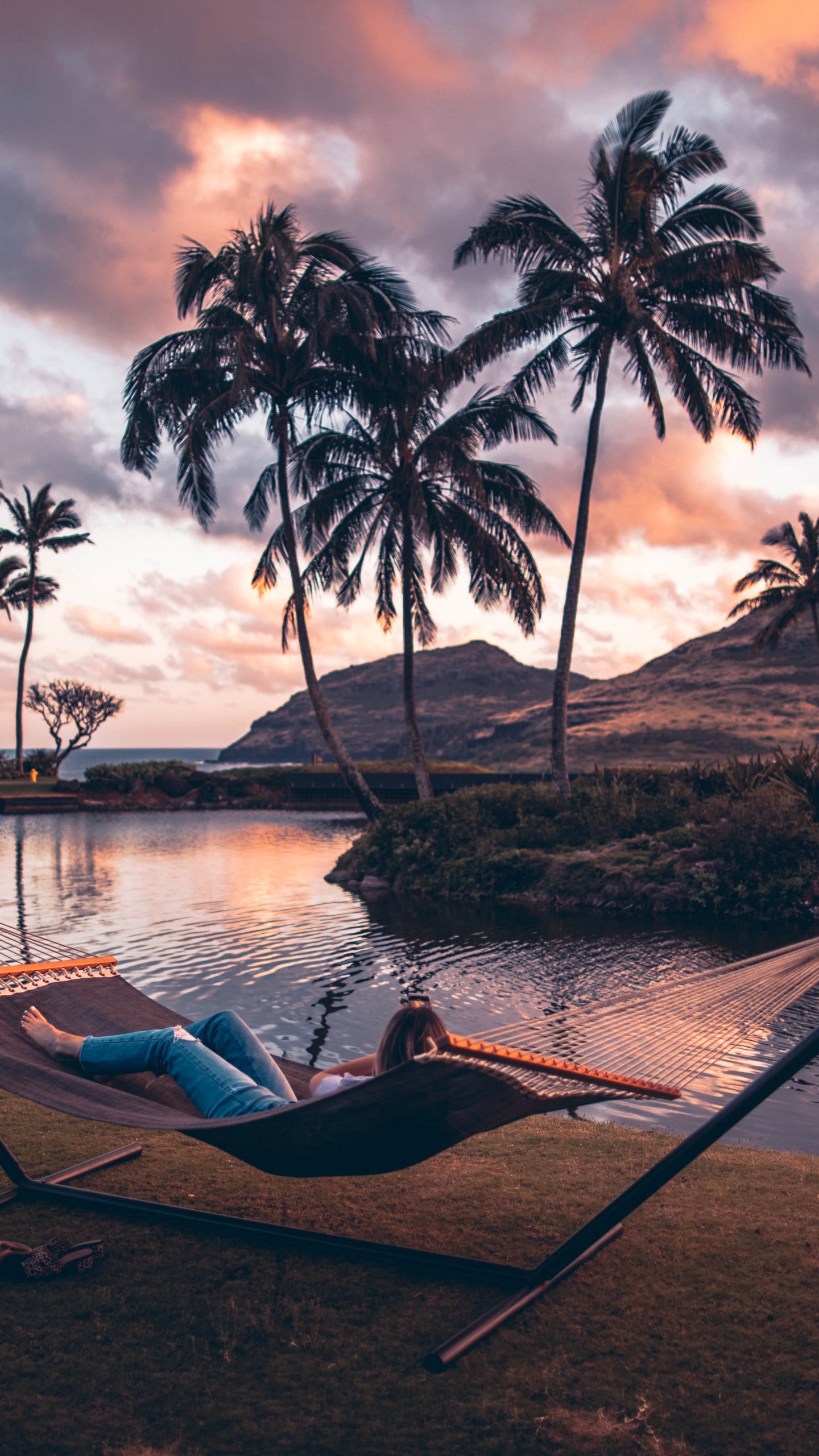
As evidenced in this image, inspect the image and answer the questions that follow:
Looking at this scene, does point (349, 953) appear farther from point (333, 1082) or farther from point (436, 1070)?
point (436, 1070)

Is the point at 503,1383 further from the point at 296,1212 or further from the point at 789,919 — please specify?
the point at 789,919

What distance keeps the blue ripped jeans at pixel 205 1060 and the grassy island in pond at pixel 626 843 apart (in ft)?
28.5

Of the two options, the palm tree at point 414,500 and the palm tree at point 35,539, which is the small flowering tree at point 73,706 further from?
the palm tree at point 414,500

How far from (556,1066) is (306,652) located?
13487mm

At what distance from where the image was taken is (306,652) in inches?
604

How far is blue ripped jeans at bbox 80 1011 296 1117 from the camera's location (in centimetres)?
283

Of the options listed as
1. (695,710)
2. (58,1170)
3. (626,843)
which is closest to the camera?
(58,1170)

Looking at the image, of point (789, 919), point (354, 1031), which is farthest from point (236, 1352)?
point (789, 919)

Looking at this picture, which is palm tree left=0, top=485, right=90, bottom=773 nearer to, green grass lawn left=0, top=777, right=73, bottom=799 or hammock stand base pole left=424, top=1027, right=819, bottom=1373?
green grass lawn left=0, top=777, right=73, bottom=799

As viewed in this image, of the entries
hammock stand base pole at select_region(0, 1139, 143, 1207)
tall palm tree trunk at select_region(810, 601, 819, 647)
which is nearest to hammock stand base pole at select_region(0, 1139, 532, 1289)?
hammock stand base pole at select_region(0, 1139, 143, 1207)

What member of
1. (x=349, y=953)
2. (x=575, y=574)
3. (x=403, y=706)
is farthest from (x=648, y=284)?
(x=403, y=706)

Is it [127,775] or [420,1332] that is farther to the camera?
[127,775]

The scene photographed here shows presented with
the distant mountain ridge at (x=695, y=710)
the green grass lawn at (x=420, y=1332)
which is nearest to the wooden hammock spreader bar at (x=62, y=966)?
the green grass lawn at (x=420, y=1332)

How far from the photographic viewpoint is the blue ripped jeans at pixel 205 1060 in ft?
9.29
